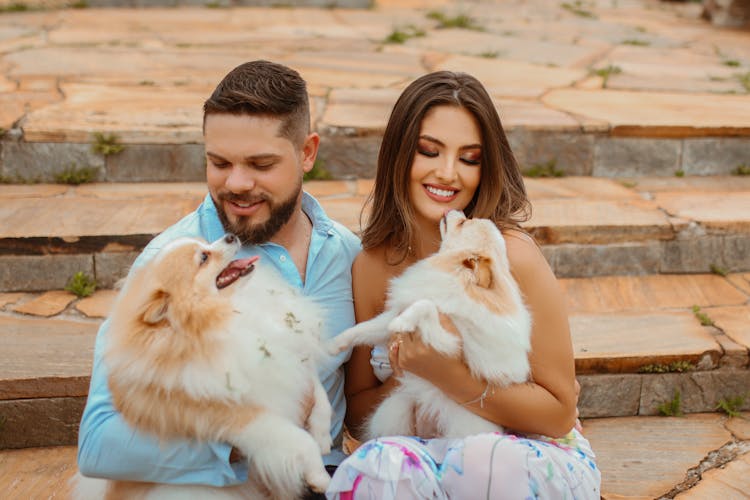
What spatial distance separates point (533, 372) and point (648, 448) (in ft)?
3.15

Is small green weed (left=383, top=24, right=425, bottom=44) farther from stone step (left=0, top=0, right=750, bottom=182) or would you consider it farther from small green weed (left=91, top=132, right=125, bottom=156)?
small green weed (left=91, top=132, right=125, bottom=156)

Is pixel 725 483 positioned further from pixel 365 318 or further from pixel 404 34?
pixel 404 34

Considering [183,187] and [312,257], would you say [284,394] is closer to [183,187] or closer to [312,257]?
[312,257]

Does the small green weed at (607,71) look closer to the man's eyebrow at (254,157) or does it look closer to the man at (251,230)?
the man at (251,230)

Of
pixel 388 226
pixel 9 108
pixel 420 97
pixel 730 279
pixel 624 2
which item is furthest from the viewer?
pixel 624 2

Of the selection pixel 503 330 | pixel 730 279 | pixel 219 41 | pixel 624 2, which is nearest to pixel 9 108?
pixel 219 41

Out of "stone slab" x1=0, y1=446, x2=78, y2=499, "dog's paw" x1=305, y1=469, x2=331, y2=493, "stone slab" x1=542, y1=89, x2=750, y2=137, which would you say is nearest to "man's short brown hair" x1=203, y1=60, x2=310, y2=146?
"dog's paw" x1=305, y1=469, x2=331, y2=493

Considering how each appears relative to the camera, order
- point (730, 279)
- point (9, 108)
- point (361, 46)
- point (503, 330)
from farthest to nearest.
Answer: point (361, 46)
point (9, 108)
point (730, 279)
point (503, 330)

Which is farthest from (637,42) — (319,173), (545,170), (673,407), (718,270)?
(673,407)

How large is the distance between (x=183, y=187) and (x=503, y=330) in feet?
8.62

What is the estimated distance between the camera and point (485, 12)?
31.6 feet

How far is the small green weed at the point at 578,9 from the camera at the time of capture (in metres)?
9.80

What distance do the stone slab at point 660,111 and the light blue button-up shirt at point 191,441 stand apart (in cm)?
270

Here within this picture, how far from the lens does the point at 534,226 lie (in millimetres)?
3662
